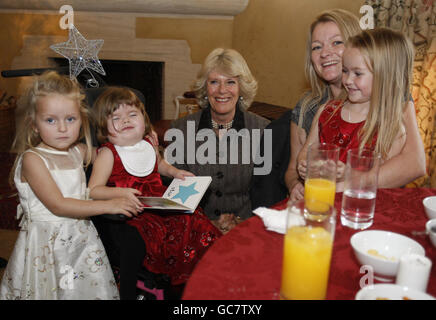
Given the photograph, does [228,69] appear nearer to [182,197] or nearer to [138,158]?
[138,158]

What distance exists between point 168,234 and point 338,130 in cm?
98

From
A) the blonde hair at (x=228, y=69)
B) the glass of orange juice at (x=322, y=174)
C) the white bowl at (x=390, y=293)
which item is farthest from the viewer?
the blonde hair at (x=228, y=69)

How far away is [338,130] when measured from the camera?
195 centimetres

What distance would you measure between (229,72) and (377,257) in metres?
1.62

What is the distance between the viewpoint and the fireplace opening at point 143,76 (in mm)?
5047

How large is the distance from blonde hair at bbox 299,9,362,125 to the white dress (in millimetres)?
1288

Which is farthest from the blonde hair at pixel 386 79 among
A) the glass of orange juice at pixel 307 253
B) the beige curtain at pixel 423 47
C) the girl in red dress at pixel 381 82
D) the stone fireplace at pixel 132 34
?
the stone fireplace at pixel 132 34

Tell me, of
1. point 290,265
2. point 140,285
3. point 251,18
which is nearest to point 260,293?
point 290,265

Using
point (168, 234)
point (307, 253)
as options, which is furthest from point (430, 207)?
point (168, 234)

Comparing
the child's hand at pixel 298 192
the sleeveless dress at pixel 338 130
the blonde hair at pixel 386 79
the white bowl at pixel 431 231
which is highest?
the blonde hair at pixel 386 79

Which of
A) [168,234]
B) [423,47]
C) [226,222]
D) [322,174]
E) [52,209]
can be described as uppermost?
[423,47]

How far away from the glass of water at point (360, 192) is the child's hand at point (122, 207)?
808 mm

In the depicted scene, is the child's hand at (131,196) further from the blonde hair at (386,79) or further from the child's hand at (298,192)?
the blonde hair at (386,79)

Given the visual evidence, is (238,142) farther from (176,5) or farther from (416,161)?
(176,5)
